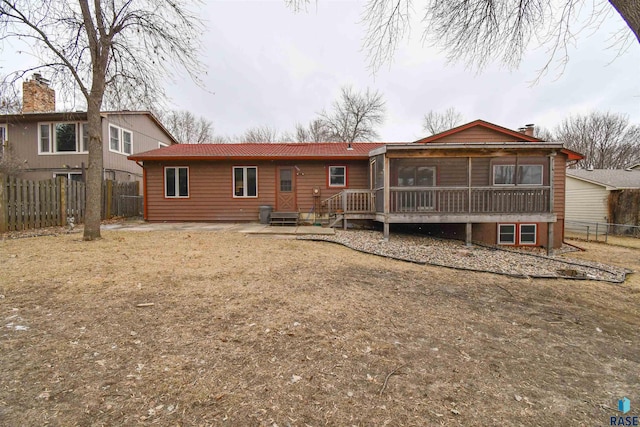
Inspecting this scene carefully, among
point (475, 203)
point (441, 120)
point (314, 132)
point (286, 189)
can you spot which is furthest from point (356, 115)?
point (475, 203)

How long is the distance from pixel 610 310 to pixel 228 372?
16.4ft

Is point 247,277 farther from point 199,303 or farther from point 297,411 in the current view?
point 297,411

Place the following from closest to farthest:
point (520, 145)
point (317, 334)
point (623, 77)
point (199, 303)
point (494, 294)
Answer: point (317, 334)
point (199, 303)
point (494, 294)
point (623, 77)
point (520, 145)

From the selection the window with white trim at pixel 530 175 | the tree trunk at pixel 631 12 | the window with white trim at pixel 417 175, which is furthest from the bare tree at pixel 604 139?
the tree trunk at pixel 631 12

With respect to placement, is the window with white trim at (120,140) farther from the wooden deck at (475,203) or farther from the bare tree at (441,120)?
the bare tree at (441,120)

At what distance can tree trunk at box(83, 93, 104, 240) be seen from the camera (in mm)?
7453

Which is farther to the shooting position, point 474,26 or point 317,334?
point 474,26

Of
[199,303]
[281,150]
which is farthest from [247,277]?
[281,150]

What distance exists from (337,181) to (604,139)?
3719 centimetres

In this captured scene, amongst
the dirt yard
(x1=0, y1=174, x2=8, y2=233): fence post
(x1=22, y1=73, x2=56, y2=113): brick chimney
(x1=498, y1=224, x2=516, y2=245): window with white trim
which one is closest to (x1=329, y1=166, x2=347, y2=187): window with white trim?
(x1=498, y1=224, x2=516, y2=245): window with white trim

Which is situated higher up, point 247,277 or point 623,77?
point 623,77

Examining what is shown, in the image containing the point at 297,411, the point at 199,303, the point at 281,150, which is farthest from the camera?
the point at 281,150

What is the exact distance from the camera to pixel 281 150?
13.7 metres

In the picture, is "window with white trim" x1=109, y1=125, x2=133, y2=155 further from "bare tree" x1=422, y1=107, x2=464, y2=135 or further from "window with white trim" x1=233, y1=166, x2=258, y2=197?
"bare tree" x1=422, y1=107, x2=464, y2=135
